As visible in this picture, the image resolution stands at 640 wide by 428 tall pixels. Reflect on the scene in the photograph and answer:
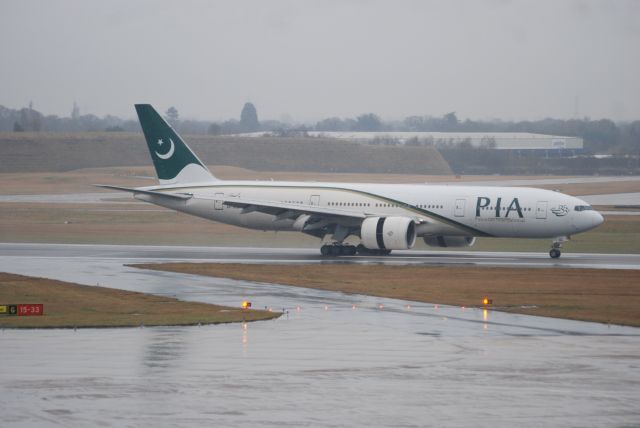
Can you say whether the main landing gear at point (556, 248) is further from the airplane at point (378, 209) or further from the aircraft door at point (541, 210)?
the aircraft door at point (541, 210)

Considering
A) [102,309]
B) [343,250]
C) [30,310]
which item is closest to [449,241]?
[343,250]

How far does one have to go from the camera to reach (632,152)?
6206 inches

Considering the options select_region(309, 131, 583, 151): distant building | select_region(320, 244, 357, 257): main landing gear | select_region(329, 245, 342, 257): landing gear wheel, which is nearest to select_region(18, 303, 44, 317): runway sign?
select_region(320, 244, 357, 257): main landing gear

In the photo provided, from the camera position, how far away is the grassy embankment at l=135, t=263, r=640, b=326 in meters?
30.8

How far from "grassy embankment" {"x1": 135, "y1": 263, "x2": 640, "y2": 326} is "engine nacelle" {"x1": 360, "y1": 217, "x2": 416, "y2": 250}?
3.64m

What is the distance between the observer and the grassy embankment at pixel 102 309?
87.2 feet

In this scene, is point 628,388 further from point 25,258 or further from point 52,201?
point 52,201

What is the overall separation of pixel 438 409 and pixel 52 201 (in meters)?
77.1

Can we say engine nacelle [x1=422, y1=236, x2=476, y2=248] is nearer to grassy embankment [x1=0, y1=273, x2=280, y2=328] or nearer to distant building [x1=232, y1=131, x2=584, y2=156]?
grassy embankment [x1=0, y1=273, x2=280, y2=328]

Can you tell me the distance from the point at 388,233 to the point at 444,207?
3.20m

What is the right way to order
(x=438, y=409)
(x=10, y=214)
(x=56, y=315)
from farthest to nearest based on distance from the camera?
(x=10, y=214)
(x=56, y=315)
(x=438, y=409)

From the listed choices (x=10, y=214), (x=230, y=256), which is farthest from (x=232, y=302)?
(x=10, y=214)

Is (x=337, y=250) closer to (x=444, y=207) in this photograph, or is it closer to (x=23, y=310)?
(x=444, y=207)

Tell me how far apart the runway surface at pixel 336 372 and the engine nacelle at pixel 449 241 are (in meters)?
19.7
